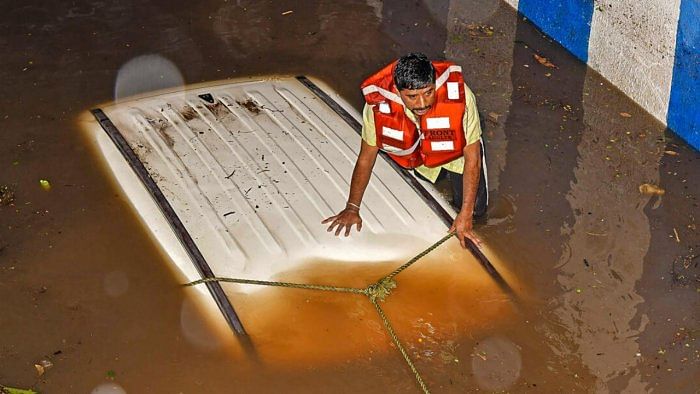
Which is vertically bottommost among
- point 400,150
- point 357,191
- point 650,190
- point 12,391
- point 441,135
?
point 650,190

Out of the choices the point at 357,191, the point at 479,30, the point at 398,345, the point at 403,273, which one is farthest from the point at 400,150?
the point at 479,30

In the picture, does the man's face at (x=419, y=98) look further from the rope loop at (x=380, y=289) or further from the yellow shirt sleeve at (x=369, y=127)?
the rope loop at (x=380, y=289)

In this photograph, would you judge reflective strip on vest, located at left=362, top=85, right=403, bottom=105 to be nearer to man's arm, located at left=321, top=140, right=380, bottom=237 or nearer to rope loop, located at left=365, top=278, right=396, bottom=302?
man's arm, located at left=321, top=140, right=380, bottom=237

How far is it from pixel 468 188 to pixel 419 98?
0.54 metres

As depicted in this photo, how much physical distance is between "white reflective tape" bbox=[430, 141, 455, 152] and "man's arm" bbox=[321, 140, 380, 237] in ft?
0.81

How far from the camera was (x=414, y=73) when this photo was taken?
10.3 feet

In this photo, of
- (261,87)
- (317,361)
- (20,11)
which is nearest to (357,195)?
(317,361)

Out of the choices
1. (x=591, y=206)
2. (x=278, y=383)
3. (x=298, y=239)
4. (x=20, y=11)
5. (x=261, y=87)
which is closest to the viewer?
(x=278, y=383)

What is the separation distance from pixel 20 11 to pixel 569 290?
4.57 meters

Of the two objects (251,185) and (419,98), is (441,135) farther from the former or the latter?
(251,185)

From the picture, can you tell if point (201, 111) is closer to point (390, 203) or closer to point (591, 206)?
point (390, 203)

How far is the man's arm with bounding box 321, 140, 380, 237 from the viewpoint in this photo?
3631 mm

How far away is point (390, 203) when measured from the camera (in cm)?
397

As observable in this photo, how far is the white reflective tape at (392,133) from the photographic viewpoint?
11.6 feet
